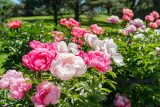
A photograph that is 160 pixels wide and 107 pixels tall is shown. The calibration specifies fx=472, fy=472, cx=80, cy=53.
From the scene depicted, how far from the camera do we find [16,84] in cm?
346

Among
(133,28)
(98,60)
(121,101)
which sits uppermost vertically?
(98,60)

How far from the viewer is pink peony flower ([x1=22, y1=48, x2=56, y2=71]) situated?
3.34m

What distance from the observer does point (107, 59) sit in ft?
12.1

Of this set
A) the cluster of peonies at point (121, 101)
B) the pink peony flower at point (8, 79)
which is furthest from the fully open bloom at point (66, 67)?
the cluster of peonies at point (121, 101)

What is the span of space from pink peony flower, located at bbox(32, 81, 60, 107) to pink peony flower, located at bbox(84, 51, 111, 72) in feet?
1.43

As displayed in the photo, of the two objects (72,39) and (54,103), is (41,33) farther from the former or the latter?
(54,103)

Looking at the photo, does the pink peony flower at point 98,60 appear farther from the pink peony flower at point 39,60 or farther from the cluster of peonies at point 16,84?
the cluster of peonies at point 16,84

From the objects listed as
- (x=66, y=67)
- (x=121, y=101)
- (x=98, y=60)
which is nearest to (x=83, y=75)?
(x=98, y=60)

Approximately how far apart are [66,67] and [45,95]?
0.83 ft

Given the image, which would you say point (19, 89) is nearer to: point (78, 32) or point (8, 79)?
point (8, 79)

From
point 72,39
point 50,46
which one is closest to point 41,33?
point 72,39

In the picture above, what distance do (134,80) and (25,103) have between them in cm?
156

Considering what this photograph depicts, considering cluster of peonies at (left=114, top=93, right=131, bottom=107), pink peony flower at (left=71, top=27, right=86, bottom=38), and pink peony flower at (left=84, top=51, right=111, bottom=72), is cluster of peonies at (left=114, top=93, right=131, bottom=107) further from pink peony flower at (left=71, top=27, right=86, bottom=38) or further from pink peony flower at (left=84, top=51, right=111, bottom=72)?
pink peony flower at (left=71, top=27, right=86, bottom=38)

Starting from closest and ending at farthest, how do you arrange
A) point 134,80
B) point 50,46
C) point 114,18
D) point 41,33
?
1. point 50,46
2. point 134,80
3. point 41,33
4. point 114,18
